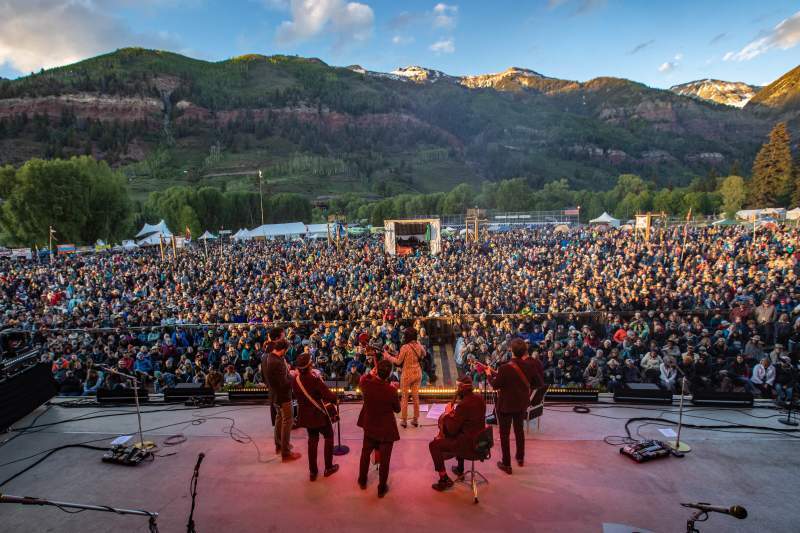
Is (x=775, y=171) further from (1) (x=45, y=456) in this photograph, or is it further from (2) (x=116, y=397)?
(1) (x=45, y=456)

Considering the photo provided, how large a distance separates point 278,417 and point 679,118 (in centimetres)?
24065

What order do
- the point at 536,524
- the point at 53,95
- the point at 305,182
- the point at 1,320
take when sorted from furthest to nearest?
1. the point at 53,95
2. the point at 305,182
3. the point at 1,320
4. the point at 536,524

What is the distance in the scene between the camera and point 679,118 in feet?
640

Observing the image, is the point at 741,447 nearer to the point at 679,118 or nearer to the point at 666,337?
the point at 666,337

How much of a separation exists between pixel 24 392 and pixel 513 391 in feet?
24.2

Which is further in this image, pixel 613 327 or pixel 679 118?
pixel 679 118

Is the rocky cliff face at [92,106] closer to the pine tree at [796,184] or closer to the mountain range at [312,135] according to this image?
the mountain range at [312,135]

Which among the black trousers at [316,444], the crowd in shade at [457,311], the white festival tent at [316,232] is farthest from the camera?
the white festival tent at [316,232]

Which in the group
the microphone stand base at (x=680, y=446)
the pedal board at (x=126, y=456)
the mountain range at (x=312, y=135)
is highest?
the mountain range at (x=312, y=135)

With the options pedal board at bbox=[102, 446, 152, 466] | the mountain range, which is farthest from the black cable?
the mountain range

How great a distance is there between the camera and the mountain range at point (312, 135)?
11488 centimetres

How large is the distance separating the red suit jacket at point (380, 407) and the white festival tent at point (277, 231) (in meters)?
33.8

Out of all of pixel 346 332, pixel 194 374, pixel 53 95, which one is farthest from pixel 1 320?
pixel 53 95

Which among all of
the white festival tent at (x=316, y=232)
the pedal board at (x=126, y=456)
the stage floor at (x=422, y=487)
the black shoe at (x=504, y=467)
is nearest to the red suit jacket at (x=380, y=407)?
the stage floor at (x=422, y=487)
